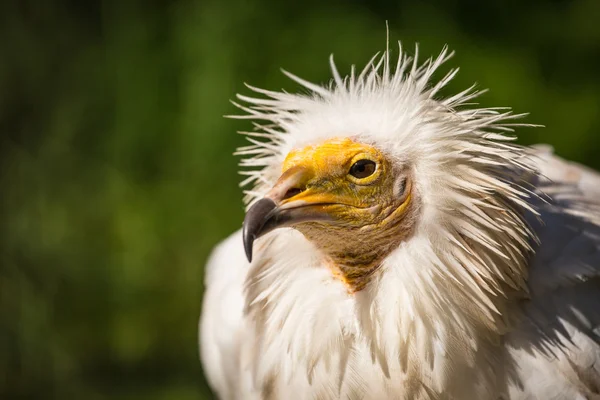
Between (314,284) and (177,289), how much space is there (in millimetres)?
3007

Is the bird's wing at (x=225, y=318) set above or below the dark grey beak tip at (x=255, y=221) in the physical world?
below

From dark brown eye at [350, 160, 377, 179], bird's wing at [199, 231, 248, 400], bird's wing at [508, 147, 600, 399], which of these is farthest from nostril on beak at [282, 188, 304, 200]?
bird's wing at [508, 147, 600, 399]

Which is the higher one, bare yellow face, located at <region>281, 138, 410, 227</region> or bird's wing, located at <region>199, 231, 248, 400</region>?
bare yellow face, located at <region>281, 138, 410, 227</region>

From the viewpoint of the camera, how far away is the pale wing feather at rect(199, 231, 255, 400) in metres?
2.24

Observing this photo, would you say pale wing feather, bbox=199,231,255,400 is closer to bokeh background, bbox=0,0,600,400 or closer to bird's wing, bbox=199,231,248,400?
bird's wing, bbox=199,231,248,400

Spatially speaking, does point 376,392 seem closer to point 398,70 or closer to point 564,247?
point 564,247

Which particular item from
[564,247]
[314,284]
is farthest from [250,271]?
[564,247]

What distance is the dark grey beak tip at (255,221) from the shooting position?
5.35 feet

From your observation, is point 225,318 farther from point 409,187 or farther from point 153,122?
point 153,122

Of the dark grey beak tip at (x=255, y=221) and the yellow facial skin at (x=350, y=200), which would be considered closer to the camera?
the dark grey beak tip at (x=255, y=221)

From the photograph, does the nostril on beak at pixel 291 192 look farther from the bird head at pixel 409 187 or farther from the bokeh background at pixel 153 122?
the bokeh background at pixel 153 122

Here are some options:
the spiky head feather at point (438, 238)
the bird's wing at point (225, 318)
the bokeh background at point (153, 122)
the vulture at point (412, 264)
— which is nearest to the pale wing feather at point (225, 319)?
the bird's wing at point (225, 318)

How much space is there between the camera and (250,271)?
2010 mm

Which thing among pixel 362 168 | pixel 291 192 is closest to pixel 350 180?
pixel 362 168
